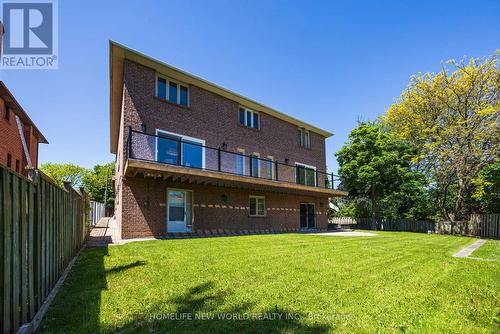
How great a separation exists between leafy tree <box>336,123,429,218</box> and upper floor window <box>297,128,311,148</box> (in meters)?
5.90

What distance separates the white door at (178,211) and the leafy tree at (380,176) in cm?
1531

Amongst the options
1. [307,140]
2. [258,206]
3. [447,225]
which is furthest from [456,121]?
[258,206]

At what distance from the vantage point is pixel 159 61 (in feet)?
39.0

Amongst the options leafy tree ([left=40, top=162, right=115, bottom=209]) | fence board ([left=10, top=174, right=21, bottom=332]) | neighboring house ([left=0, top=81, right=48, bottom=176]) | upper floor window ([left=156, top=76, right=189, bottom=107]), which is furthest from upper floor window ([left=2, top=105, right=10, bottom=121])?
leafy tree ([left=40, top=162, right=115, bottom=209])

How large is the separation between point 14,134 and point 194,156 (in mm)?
11271

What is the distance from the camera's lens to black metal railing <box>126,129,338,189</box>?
1126cm

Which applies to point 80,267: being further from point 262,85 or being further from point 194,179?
point 262,85

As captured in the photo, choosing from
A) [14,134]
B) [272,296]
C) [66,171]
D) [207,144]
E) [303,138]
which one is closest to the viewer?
[272,296]

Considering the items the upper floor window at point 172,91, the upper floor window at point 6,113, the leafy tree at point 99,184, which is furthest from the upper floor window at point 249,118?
the leafy tree at point 99,184

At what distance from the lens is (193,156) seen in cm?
1262

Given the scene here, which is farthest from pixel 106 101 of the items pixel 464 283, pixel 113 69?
pixel 464 283

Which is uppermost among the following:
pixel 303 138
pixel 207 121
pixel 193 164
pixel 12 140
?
pixel 303 138

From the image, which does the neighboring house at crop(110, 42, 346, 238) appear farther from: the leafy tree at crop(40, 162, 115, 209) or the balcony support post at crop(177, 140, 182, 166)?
the leafy tree at crop(40, 162, 115, 209)

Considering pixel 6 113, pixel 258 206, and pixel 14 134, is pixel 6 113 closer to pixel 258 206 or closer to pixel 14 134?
pixel 14 134
